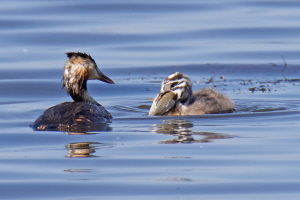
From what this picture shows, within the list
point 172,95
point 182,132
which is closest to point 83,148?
point 182,132

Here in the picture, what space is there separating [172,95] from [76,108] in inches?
68.8

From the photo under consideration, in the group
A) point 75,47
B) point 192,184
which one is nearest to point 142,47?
point 75,47

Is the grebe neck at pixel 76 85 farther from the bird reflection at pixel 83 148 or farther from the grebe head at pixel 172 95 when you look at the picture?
the bird reflection at pixel 83 148

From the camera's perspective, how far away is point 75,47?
2052 cm

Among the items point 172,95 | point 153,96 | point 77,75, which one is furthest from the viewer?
point 153,96

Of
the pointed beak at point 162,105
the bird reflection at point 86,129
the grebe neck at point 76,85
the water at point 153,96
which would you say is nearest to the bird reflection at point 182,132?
the water at point 153,96

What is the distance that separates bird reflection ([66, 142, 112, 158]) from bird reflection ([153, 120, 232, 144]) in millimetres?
825

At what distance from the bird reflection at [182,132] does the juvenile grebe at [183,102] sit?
580 mm

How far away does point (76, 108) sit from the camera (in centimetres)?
1230

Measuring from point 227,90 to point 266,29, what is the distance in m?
6.64

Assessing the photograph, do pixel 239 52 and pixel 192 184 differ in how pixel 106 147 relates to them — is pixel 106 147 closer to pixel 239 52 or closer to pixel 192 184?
Answer: pixel 192 184

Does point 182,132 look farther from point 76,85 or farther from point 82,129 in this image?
point 76,85

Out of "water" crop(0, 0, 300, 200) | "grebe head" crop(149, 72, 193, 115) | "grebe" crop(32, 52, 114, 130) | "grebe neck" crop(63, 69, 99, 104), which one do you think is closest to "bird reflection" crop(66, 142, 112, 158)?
"water" crop(0, 0, 300, 200)

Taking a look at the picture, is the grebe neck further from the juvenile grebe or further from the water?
the juvenile grebe
